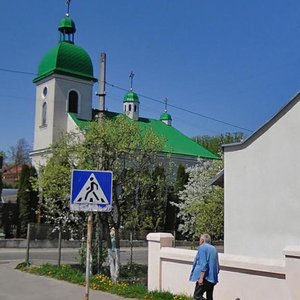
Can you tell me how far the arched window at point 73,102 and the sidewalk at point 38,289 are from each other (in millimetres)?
34985

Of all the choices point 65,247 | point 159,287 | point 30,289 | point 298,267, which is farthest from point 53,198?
point 65,247

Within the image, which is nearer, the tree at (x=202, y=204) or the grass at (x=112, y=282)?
the grass at (x=112, y=282)

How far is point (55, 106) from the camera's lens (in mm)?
49281

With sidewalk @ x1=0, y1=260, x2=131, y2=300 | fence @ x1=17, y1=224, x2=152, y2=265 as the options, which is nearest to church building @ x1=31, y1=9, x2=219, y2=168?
fence @ x1=17, y1=224, x2=152, y2=265

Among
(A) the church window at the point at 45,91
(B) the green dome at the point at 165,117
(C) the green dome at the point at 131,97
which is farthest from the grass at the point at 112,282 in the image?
(B) the green dome at the point at 165,117

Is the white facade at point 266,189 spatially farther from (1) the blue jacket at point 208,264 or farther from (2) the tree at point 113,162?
(1) the blue jacket at point 208,264

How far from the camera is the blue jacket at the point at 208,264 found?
9.16 metres

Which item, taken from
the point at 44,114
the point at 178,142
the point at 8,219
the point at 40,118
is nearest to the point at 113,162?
the point at 8,219

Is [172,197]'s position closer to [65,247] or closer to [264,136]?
[65,247]

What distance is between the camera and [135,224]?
56.0ft

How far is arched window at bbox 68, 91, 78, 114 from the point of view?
164ft

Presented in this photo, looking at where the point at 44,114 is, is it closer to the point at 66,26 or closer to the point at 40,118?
the point at 40,118

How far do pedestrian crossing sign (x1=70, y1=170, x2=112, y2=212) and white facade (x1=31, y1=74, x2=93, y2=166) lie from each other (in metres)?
39.8

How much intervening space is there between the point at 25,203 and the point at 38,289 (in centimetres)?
2210
